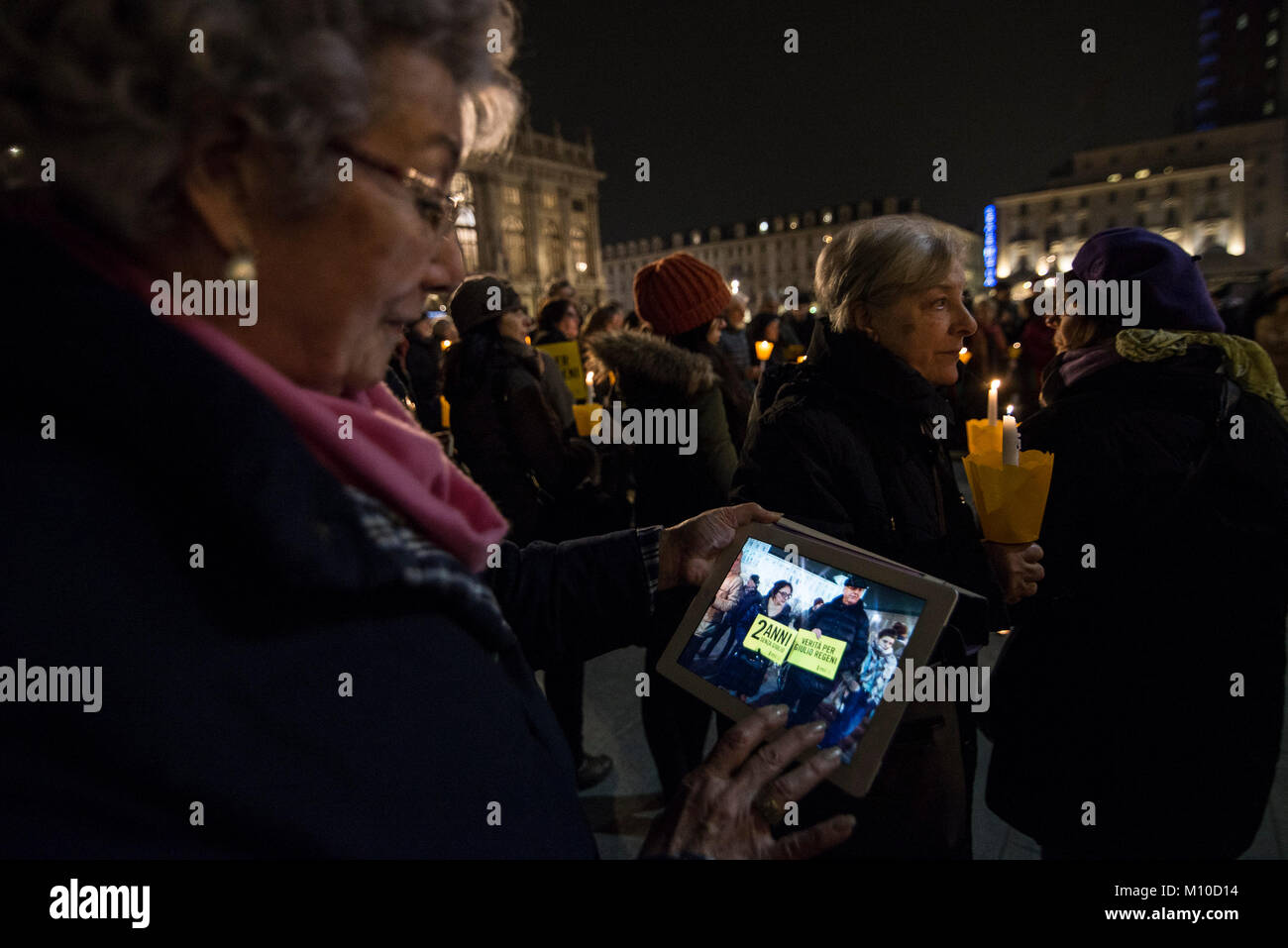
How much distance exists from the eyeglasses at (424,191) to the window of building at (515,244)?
201 ft

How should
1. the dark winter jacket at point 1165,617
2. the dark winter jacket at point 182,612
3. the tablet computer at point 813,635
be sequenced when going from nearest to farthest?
the dark winter jacket at point 182,612 → the tablet computer at point 813,635 → the dark winter jacket at point 1165,617

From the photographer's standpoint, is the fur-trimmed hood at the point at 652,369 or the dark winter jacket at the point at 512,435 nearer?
the fur-trimmed hood at the point at 652,369

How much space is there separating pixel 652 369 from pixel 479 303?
1089 mm

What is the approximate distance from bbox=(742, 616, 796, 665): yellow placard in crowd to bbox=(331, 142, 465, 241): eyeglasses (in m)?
0.79

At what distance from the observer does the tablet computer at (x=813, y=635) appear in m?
1.12

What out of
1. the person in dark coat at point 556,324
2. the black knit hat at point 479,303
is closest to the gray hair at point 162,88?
the black knit hat at point 479,303

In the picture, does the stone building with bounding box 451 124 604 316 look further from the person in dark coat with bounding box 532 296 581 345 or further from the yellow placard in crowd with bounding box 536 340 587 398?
the yellow placard in crowd with bounding box 536 340 587 398

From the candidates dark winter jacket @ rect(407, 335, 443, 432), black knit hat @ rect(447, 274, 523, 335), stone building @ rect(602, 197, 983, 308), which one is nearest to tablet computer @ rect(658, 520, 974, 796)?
black knit hat @ rect(447, 274, 523, 335)

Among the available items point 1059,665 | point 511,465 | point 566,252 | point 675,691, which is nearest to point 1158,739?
point 1059,665

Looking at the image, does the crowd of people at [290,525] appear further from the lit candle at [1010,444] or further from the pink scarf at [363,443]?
the lit candle at [1010,444]

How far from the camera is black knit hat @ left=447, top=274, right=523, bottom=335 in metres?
3.65

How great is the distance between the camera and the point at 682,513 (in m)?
3.20

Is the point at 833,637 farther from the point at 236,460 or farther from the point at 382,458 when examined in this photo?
the point at 236,460
